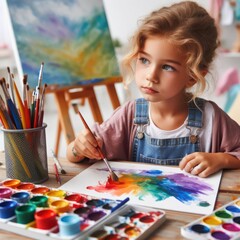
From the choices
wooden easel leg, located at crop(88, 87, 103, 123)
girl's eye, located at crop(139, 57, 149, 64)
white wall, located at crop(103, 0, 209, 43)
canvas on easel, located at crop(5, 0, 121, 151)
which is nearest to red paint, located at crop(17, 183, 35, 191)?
girl's eye, located at crop(139, 57, 149, 64)

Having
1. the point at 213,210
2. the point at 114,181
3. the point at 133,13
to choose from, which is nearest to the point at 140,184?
the point at 114,181

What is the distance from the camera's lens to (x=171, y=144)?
1.03m

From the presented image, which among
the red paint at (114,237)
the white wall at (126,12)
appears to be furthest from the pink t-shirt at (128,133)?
the white wall at (126,12)

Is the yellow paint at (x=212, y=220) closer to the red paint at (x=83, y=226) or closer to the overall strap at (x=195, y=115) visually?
the red paint at (x=83, y=226)

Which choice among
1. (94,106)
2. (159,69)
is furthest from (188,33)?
(94,106)

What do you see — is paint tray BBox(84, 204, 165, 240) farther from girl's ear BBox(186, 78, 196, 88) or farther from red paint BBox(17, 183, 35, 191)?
girl's ear BBox(186, 78, 196, 88)

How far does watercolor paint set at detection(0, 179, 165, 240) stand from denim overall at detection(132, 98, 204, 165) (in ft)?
1.39

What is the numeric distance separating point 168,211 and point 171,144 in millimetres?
405

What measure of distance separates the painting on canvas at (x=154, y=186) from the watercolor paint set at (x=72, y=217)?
8 cm

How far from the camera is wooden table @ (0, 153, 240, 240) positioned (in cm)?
56

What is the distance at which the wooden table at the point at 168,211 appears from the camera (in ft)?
1.83

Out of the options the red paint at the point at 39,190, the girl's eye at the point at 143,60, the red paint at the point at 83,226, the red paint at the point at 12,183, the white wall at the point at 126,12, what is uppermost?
the white wall at the point at 126,12

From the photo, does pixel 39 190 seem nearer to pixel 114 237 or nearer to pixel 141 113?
pixel 114 237

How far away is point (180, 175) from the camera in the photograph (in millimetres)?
813
